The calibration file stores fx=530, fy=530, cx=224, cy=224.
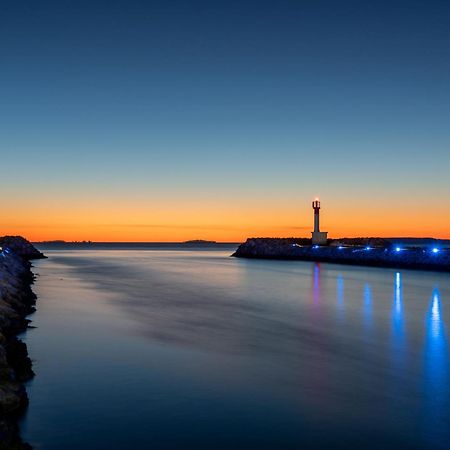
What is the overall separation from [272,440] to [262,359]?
432 cm

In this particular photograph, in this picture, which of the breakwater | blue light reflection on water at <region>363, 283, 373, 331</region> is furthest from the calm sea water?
the breakwater

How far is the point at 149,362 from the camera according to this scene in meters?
9.90

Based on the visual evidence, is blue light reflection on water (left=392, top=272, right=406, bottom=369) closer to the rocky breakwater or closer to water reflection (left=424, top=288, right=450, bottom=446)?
water reflection (left=424, top=288, right=450, bottom=446)

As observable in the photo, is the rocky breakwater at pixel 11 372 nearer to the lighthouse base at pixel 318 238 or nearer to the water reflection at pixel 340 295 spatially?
the water reflection at pixel 340 295

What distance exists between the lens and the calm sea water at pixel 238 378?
6.11m

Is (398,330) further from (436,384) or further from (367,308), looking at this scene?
(436,384)

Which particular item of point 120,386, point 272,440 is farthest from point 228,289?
point 272,440

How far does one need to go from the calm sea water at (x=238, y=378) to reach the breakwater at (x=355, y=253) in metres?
22.8

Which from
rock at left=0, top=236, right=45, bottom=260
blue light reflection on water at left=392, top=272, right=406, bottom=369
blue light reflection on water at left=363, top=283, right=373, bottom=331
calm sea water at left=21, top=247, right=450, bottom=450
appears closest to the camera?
calm sea water at left=21, top=247, right=450, bottom=450

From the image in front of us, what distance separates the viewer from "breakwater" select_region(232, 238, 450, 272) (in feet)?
132

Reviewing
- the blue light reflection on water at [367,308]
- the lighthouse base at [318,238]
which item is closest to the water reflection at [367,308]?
the blue light reflection on water at [367,308]

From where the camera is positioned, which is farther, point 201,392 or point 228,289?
point 228,289

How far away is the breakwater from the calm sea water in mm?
22791

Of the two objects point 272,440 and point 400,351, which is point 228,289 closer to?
point 400,351
